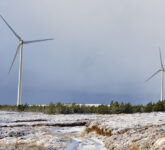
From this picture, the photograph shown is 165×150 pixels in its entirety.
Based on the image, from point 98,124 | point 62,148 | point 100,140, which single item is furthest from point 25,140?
point 98,124

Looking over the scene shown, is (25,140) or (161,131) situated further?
(25,140)

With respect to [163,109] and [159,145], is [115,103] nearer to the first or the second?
[163,109]

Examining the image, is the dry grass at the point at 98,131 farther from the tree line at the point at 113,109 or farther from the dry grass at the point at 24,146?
the tree line at the point at 113,109

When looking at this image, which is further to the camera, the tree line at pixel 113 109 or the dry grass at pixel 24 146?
the tree line at pixel 113 109

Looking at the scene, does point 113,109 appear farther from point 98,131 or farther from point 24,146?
point 24,146

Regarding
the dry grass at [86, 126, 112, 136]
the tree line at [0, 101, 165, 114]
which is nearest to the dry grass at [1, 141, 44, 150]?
the dry grass at [86, 126, 112, 136]

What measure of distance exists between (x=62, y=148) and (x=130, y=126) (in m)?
3.20

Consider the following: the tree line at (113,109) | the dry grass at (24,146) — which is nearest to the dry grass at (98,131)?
the dry grass at (24,146)

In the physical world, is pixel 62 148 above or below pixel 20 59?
below

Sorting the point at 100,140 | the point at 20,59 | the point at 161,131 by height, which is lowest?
the point at 100,140

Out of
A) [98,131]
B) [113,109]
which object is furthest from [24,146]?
[113,109]

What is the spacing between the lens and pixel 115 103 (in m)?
28.9

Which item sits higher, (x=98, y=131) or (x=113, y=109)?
(x=113, y=109)

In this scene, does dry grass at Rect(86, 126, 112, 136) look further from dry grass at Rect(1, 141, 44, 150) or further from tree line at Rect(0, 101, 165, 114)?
tree line at Rect(0, 101, 165, 114)
